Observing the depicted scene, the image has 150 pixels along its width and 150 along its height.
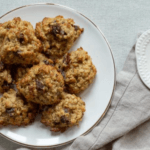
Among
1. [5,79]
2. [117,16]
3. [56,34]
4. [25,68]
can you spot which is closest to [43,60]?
[25,68]

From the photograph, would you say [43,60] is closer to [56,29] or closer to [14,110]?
[56,29]

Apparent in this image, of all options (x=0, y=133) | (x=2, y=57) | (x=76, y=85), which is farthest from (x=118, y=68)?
(x=0, y=133)

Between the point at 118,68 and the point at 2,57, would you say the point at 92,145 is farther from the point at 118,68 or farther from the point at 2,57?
the point at 2,57

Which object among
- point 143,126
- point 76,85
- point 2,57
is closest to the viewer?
point 2,57

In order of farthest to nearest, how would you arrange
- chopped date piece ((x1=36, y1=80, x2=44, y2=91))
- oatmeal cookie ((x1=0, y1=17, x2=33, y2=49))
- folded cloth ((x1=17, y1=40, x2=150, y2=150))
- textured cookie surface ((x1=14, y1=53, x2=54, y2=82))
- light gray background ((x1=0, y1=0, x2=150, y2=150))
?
light gray background ((x1=0, y1=0, x2=150, y2=150))
folded cloth ((x1=17, y1=40, x2=150, y2=150))
textured cookie surface ((x1=14, y1=53, x2=54, y2=82))
oatmeal cookie ((x1=0, y1=17, x2=33, y2=49))
chopped date piece ((x1=36, y1=80, x2=44, y2=91))

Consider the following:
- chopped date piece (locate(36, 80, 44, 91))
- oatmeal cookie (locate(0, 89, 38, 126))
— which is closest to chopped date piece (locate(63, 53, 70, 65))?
chopped date piece (locate(36, 80, 44, 91))

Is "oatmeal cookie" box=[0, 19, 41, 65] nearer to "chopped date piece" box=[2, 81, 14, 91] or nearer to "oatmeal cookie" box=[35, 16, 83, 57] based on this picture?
"oatmeal cookie" box=[35, 16, 83, 57]
